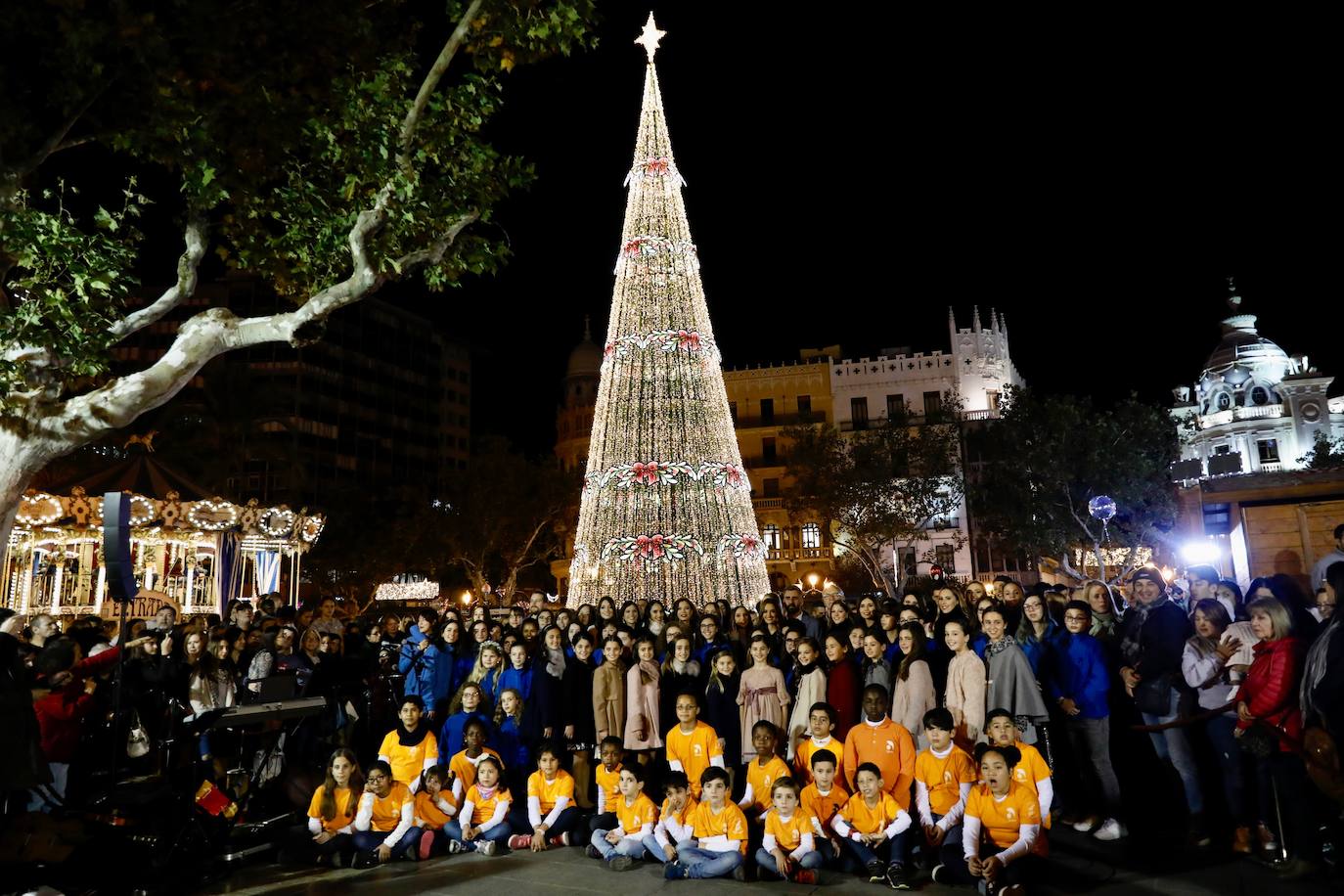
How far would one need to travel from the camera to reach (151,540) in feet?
54.5

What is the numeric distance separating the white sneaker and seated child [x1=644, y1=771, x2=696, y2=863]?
2.92m

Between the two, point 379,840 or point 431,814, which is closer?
point 379,840

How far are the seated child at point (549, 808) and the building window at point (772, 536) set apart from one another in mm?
30914

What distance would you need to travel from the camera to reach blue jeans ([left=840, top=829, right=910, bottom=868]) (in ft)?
18.2

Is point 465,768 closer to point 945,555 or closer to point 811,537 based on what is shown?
point 811,537

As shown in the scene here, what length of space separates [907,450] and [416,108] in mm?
24359

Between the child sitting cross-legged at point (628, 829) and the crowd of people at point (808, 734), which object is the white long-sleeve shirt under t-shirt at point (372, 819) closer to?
the crowd of people at point (808, 734)

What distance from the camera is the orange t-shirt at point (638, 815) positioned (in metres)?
6.22

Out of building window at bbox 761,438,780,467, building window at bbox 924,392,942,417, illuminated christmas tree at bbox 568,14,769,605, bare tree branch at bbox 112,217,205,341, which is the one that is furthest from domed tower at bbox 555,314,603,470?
bare tree branch at bbox 112,217,205,341

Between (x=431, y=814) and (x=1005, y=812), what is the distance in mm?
4299

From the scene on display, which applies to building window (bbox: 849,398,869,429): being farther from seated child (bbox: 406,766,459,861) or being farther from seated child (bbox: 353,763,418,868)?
seated child (bbox: 353,763,418,868)

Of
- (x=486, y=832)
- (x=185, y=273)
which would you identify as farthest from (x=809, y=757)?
→ (x=185, y=273)

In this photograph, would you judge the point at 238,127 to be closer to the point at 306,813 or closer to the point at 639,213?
the point at 306,813

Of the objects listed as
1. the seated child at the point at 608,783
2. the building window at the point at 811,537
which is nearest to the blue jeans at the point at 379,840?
the seated child at the point at 608,783
